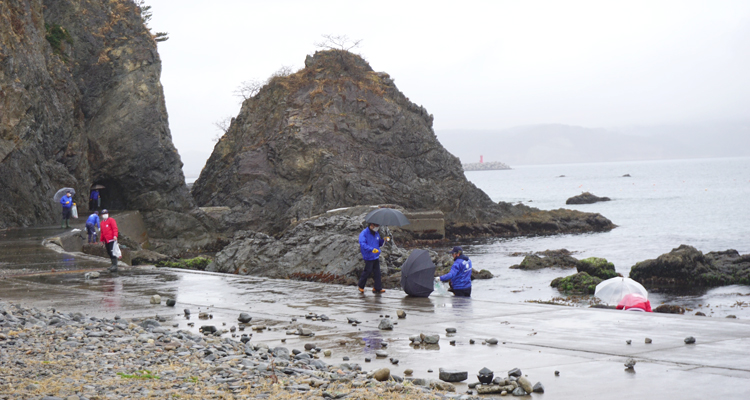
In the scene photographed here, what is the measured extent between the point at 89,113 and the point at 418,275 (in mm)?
39825

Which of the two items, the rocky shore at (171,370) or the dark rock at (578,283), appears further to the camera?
the dark rock at (578,283)

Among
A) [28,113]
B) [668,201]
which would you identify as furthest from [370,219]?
[668,201]

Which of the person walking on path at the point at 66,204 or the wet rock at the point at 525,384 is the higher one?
the person walking on path at the point at 66,204

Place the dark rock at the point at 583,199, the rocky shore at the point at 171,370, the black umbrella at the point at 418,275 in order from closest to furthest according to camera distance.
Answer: the rocky shore at the point at 171,370, the black umbrella at the point at 418,275, the dark rock at the point at 583,199

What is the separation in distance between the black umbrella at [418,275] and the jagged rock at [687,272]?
17621 mm

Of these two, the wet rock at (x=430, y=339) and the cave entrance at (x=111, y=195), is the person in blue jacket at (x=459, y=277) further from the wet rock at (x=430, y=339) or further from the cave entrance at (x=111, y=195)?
the cave entrance at (x=111, y=195)

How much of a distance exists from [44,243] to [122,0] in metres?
30.3

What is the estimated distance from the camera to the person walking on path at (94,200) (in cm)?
4451

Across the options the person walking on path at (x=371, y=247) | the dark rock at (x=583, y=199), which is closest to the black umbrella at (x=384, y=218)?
the person walking on path at (x=371, y=247)

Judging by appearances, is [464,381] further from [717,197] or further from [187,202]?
[717,197]

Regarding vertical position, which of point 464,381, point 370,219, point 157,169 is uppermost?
point 157,169

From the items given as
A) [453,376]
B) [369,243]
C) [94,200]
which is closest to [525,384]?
[453,376]

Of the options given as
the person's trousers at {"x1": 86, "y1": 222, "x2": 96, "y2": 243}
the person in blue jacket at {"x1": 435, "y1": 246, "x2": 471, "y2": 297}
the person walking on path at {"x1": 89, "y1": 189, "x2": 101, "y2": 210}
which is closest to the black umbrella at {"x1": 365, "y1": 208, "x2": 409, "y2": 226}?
the person in blue jacket at {"x1": 435, "y1": 246, "x2": 471, "y2": 297}

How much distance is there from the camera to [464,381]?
22.0 ft
